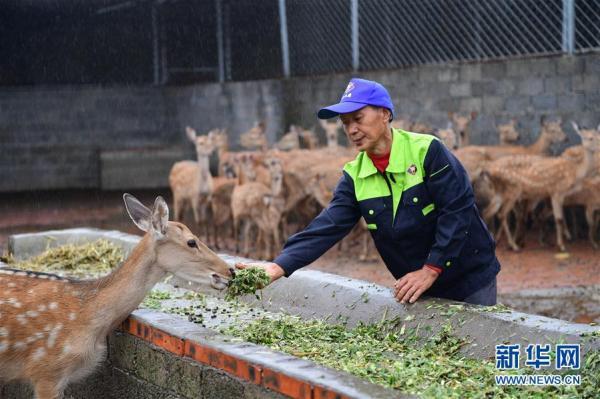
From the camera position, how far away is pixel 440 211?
17.3ft

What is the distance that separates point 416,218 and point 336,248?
33.2ft

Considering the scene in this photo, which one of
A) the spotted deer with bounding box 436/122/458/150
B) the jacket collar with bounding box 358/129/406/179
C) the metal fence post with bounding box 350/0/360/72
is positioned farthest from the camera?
the metal fence post with bounding box 350/0/360/72

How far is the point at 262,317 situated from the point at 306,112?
45.8 ft

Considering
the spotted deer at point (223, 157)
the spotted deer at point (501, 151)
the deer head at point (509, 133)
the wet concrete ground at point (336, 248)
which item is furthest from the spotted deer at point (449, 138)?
the spotted deer at point (223, 157)

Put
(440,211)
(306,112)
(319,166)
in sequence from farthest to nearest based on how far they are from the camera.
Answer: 1. (306,112)
2. (319,166)
3. (440,211)

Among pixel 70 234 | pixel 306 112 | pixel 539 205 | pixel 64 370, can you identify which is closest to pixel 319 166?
pixel 539 205

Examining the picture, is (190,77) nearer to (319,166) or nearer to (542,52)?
(319,166)

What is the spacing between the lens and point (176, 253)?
5699 millimetres

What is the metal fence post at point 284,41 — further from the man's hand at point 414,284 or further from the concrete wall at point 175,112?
the man's hand at point 414,284

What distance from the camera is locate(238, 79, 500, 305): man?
5258 mm

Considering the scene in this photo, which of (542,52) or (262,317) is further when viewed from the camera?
(542,52)

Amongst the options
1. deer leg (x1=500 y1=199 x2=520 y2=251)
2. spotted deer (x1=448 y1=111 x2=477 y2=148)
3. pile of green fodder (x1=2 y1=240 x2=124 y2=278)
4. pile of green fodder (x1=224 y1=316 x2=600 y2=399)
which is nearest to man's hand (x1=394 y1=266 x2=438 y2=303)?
pile of green fodder (x1=224 y1=316 x2=600 y2=399)

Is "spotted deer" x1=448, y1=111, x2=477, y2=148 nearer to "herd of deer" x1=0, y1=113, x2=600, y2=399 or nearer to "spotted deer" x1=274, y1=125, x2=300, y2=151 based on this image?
"herd of deer" x1=0, y1=113, x2=600, y2=399

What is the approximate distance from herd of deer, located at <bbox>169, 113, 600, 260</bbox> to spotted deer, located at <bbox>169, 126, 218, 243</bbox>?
0.02 meters
